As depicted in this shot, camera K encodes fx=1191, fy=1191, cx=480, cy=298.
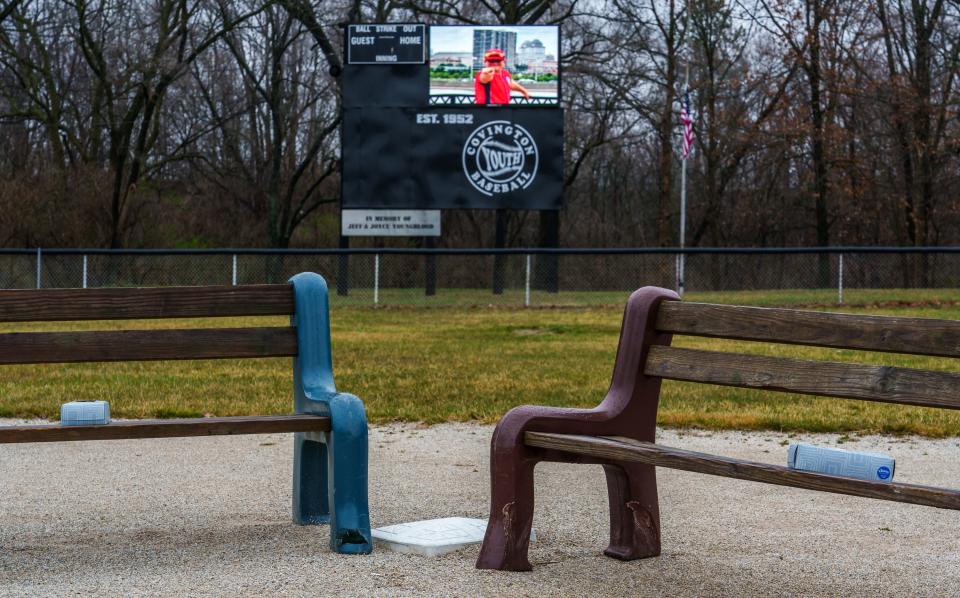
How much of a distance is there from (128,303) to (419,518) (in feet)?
4.95

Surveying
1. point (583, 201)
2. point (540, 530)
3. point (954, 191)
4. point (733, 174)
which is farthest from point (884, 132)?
point (540, 530)

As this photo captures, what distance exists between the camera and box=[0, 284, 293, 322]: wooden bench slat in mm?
4164

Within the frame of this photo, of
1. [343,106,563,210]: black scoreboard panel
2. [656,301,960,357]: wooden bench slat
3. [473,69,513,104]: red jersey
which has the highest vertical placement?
[473,69,513,104]: red jersey

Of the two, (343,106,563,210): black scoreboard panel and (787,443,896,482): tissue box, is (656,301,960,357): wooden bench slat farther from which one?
(343,106,563,210): black scoreboard panel

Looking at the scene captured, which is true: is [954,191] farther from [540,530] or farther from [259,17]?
[540,530]

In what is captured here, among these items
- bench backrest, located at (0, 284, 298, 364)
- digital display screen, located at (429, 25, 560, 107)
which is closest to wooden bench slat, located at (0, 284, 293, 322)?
bench backrest, located at (0, 284, 298, 364)

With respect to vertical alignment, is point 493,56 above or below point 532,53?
below

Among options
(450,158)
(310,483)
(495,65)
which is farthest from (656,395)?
(495,65)

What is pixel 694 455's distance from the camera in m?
3.45

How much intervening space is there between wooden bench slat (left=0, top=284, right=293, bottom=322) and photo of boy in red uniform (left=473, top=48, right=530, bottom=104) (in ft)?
65.8

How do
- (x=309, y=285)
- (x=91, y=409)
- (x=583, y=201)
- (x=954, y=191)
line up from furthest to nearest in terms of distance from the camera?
(x=583, y=201) → (x=954, y=191) → (x=309, y=285) → (x=91, y=409)

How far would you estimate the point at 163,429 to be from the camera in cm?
399

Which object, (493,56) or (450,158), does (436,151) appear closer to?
(450,158)

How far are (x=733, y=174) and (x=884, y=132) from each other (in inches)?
229
